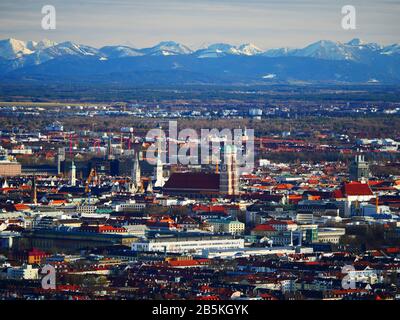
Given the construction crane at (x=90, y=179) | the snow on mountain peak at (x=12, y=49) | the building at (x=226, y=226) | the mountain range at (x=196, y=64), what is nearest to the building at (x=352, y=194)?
the building at (x=226, y=226)

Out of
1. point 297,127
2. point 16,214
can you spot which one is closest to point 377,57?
point 297,127

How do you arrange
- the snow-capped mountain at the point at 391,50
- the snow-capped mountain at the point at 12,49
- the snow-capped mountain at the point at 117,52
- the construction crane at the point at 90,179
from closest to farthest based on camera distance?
the construction crane at the point at 90,179 → the snow-capped mountain at the point at 391,50 → the snow-capped mountain at the point at 12,49 → the snow-capped mountain at the point at 117,52

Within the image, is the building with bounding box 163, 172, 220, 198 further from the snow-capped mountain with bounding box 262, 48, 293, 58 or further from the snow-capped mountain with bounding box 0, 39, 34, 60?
the snow-capped mountain with bounding box 262, 48, 293, 58

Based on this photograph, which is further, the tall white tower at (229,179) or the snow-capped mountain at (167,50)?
the snow-capped mountain at (167,50)

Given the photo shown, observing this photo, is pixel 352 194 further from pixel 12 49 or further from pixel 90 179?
pixel 12 49

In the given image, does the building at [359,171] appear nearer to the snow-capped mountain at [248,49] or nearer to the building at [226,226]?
the building at [226,226]

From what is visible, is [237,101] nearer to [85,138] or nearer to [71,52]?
[85,138]

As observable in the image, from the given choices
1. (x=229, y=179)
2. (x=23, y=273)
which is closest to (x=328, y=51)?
(x=229, y=179)
